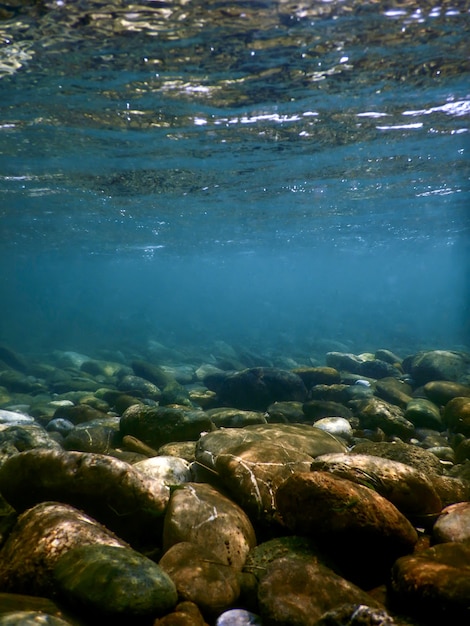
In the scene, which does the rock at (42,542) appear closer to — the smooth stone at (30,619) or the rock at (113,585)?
the rock at (113,585)

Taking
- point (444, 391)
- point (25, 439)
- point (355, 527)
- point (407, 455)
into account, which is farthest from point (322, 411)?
point (355, 527)

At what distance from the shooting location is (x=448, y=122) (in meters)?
14.3

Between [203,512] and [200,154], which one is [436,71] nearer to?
[200,154]

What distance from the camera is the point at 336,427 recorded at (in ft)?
27.2

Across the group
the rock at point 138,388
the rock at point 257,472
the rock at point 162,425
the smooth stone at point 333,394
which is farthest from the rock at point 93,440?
the rock at point 138,388

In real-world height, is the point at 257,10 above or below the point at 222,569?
above

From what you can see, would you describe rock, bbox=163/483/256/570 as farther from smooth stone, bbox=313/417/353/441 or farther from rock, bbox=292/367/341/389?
rock, bbox=292/367/341/389

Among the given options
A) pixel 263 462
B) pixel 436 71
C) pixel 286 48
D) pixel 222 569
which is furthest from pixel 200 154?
pixel 222 569

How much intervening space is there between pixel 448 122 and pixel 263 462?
1438 centimetres

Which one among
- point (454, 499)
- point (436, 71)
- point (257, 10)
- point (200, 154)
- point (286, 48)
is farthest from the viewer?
point (200, 154)

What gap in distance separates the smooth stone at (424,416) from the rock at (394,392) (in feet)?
4.78

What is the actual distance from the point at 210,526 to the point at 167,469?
1396mm

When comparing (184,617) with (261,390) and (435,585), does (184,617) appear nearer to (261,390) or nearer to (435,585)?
(435,585)

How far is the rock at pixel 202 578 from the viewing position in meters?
3.10
